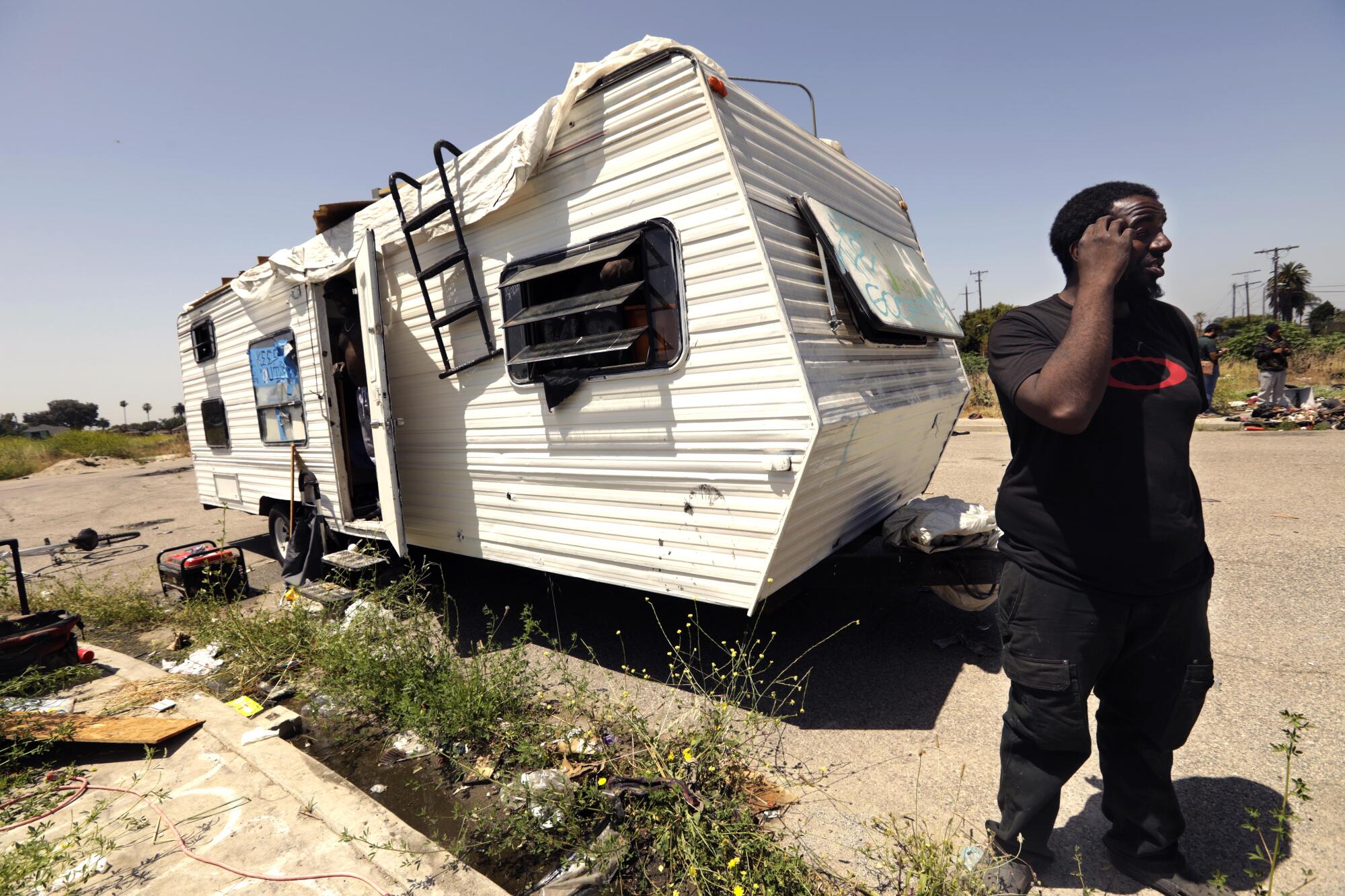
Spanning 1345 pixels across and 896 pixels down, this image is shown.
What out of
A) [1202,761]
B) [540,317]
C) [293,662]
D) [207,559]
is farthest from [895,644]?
[207,559]

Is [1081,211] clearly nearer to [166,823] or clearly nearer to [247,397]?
[166,823]

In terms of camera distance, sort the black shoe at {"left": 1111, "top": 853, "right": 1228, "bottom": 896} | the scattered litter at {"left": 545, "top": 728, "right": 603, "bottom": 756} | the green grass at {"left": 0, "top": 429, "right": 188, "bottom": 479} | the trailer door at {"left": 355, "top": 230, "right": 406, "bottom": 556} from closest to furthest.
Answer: the black shoe at {"left": 1111, "top": 853, "right": 1228, "bottom": 896} < the scattered litter at {"left": 545, "top": 728, "right": 603, "bottom": 756} < the trailer door at {"left": 355, "top": 230, "right": 406, "bottom": 556} < the green grass at {"left": 0, "top": 429, "right": 188, "bottom": 479}

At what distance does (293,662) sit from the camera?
4.37 metres

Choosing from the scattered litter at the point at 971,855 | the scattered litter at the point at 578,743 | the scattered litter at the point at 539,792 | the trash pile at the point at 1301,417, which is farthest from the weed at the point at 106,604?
the trash pile at the point at 1301,417

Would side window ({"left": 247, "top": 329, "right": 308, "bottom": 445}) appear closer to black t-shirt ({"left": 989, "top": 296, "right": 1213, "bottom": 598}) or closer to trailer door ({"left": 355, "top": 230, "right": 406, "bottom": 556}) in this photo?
trailer door ({"left": 355, "top": 230, "right": 406, "bottom": 556})

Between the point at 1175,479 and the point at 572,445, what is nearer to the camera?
the point at 1175,479

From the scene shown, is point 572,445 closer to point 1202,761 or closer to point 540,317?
point 540,317

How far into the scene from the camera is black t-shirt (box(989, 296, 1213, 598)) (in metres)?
1.85

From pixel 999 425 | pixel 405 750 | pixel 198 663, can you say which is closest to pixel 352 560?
pixel 198 663

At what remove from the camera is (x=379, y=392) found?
4.67 metres

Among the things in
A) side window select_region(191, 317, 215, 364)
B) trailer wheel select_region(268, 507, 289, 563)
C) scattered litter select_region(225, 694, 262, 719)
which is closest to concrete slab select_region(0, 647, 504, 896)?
scattered litter select_region(225, 694, 262, 719)

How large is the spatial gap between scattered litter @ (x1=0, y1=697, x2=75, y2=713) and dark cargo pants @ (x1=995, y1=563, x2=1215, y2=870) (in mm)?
5055

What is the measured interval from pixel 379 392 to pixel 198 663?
2291mm

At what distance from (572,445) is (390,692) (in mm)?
1706
